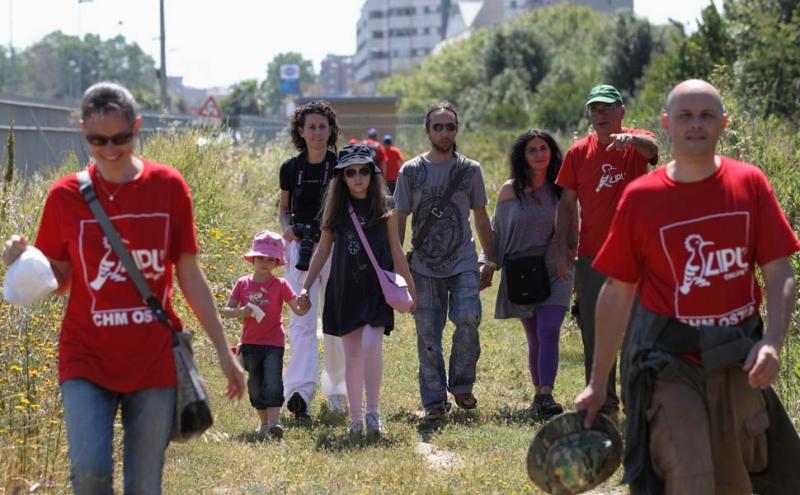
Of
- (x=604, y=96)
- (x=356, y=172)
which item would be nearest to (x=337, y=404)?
(x=356, y=172)


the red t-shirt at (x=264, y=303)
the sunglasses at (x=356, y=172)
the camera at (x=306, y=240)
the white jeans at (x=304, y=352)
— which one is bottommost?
the white jeans at (x=304, y=352)

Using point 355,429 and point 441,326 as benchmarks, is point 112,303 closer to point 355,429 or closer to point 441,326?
point 355,429

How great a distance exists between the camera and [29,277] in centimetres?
461

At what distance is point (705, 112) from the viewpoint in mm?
4727

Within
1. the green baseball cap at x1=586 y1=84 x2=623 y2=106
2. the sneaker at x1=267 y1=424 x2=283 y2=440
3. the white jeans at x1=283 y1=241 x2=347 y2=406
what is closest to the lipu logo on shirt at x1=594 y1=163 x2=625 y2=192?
the green baseball cap at x1=586 y1=84 x2=623 y2=106

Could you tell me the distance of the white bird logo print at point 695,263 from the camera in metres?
4.65

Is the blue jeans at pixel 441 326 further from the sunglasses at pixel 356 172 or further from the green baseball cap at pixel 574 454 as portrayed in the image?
the green baseball cap at pixel 574 454

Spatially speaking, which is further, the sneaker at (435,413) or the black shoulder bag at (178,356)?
the sneaker at (435,413)

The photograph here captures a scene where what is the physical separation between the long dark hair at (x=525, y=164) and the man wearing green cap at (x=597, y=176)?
2.53 ft

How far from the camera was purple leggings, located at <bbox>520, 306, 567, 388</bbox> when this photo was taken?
8758 mm

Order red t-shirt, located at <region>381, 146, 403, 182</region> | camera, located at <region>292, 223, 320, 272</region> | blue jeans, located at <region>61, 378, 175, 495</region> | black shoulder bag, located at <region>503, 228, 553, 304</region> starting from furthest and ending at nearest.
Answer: red t-shirt, located at <region>381, 146, 403, 182</region>, camera, located at <region>292, 223, 320, 272</region>, black shoulder bag, located at <region>503, 228, 553, 304</region>, blue jeans, located at <region>61, 378, 175, 495</region>

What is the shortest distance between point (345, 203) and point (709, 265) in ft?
12.8

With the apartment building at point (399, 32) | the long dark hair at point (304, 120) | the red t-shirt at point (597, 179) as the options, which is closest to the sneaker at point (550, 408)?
the red t-shirt at point (597, 179)

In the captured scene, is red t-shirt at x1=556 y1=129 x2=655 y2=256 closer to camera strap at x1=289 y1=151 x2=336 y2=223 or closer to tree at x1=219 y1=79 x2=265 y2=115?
camera strap at x1=289 y1=151 x2=336 y2=223
